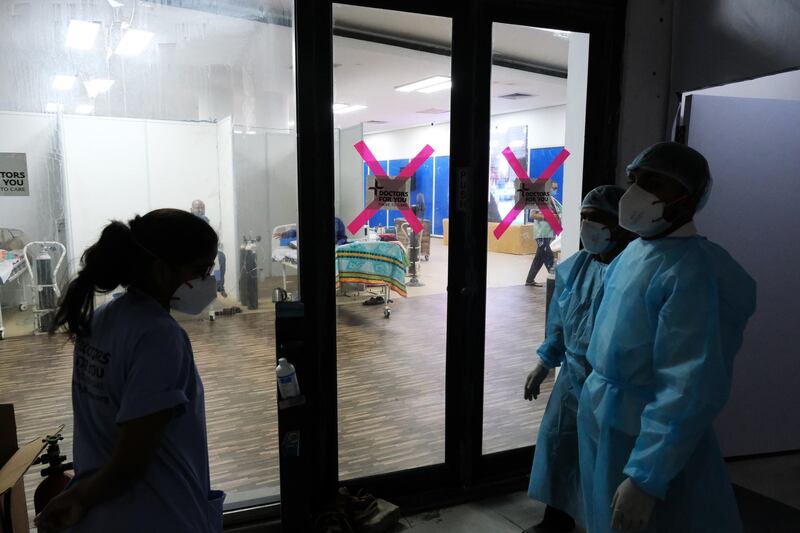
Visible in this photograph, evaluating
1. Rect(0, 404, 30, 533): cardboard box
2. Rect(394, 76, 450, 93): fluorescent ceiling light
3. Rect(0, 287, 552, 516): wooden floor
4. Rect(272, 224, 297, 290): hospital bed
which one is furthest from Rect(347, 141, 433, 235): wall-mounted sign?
Rect(394, 76, 450, 93): fluorescent ceiling light

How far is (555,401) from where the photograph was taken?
1987mm

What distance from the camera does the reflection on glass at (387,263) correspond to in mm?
2303

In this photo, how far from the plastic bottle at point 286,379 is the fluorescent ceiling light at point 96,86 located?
3.61 feet

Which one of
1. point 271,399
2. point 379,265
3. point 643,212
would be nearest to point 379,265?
point 379,265

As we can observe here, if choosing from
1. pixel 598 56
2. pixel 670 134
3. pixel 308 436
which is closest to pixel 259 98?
pixel 308 436

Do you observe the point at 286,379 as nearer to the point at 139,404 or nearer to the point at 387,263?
the point at 139,404

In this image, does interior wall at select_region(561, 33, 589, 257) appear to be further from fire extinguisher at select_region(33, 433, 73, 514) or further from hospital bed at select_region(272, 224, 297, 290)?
fire extinguisher at select_region(33, 433, 73, 514)

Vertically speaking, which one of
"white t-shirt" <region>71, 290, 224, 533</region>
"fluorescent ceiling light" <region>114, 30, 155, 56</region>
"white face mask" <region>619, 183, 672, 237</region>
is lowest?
"white t-shirt" <region>71, 290, 224, 533</region>

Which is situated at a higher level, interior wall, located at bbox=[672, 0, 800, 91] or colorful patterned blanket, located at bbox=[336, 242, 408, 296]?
interior wall, located at bbox=[672, 0, 800, 91]

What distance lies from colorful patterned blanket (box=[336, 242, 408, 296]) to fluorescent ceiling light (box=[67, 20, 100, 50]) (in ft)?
8.11

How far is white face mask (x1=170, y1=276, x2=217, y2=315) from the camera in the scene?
1.26 m

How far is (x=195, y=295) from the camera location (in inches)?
50.5

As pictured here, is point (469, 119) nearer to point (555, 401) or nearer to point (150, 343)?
point (555, 401)

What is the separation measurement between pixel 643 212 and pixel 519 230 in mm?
3187
